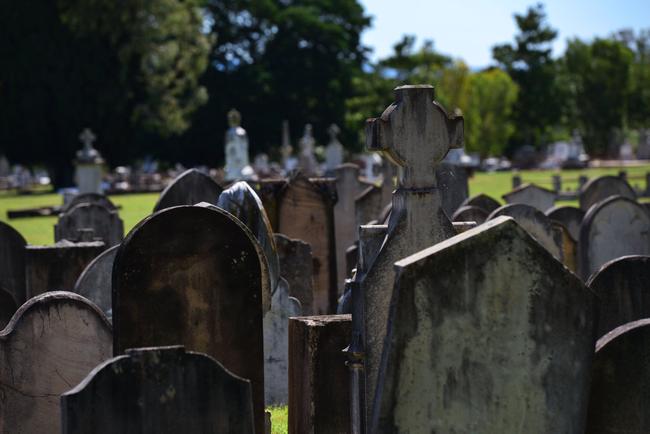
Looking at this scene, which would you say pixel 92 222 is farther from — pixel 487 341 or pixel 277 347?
pixel 487 341

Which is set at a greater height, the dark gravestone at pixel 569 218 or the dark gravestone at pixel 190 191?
the dark gravestone at pixel 190 191

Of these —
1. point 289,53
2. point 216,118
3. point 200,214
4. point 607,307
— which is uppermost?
point 289,53

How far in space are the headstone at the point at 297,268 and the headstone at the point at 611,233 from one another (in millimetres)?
2829

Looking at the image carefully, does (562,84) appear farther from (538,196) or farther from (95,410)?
(95,410)

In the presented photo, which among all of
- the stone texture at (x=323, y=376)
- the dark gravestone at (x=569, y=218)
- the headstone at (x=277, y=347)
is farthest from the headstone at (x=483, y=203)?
the stone texture at (x=323, y=376)

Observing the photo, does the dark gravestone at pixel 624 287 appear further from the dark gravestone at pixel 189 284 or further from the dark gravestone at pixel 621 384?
the dark gravestone at pixel 189 284

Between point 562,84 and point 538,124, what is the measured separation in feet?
11.2

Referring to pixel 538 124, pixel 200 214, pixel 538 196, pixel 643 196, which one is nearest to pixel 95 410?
pixel 200 214

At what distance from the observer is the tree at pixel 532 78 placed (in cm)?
7869

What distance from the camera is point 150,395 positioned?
4.91 m

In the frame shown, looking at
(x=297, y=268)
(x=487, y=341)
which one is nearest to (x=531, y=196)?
(x=297, y=268)

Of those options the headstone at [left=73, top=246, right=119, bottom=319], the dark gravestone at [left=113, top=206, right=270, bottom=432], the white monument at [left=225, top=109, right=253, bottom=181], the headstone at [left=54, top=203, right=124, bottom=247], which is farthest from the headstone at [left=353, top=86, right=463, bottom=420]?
the white monument at [left=225, top=109, right=253, bottom=181]

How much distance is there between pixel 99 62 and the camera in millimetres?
49156

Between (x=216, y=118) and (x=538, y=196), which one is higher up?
(x=216, y=118)
